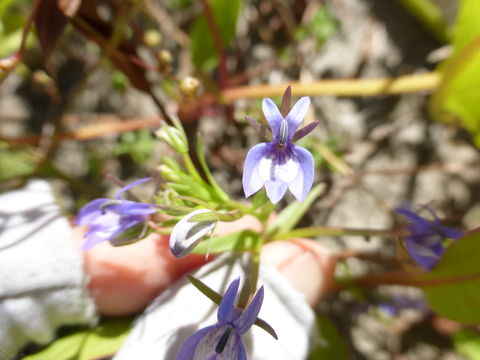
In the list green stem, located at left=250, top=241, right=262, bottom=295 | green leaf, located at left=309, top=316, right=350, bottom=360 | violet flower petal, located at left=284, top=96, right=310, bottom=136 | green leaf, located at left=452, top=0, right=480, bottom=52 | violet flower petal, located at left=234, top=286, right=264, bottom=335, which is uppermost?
green leaf, located at left=452, top=0, right=480, bottom=52

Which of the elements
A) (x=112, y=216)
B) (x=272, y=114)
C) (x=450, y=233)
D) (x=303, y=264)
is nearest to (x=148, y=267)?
(x=112, y=216)

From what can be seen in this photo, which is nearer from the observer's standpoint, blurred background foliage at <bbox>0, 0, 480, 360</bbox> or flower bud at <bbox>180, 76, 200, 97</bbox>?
flower bud at <bbox>180, 76, 200, 97</bbox>

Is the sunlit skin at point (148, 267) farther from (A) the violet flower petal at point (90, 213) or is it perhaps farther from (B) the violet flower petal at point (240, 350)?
(B) the violet flower petal at point (240, 350)

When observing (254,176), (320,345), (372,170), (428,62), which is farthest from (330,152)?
(254,176)

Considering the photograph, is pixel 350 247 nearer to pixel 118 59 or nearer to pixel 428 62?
pixel 428 62

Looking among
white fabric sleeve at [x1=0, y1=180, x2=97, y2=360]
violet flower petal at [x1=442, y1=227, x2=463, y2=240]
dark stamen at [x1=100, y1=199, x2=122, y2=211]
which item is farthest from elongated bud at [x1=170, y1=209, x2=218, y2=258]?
violet flower petal at [x1=442, y1=227, x2=463, y2=240]

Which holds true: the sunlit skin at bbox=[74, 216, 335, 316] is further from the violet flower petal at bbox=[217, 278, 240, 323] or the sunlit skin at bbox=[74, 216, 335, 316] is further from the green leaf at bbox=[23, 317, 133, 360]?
the violet flower petal at bbox=[217, 278, 240, 323]

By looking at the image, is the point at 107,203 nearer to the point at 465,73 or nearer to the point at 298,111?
the point at 298,111
